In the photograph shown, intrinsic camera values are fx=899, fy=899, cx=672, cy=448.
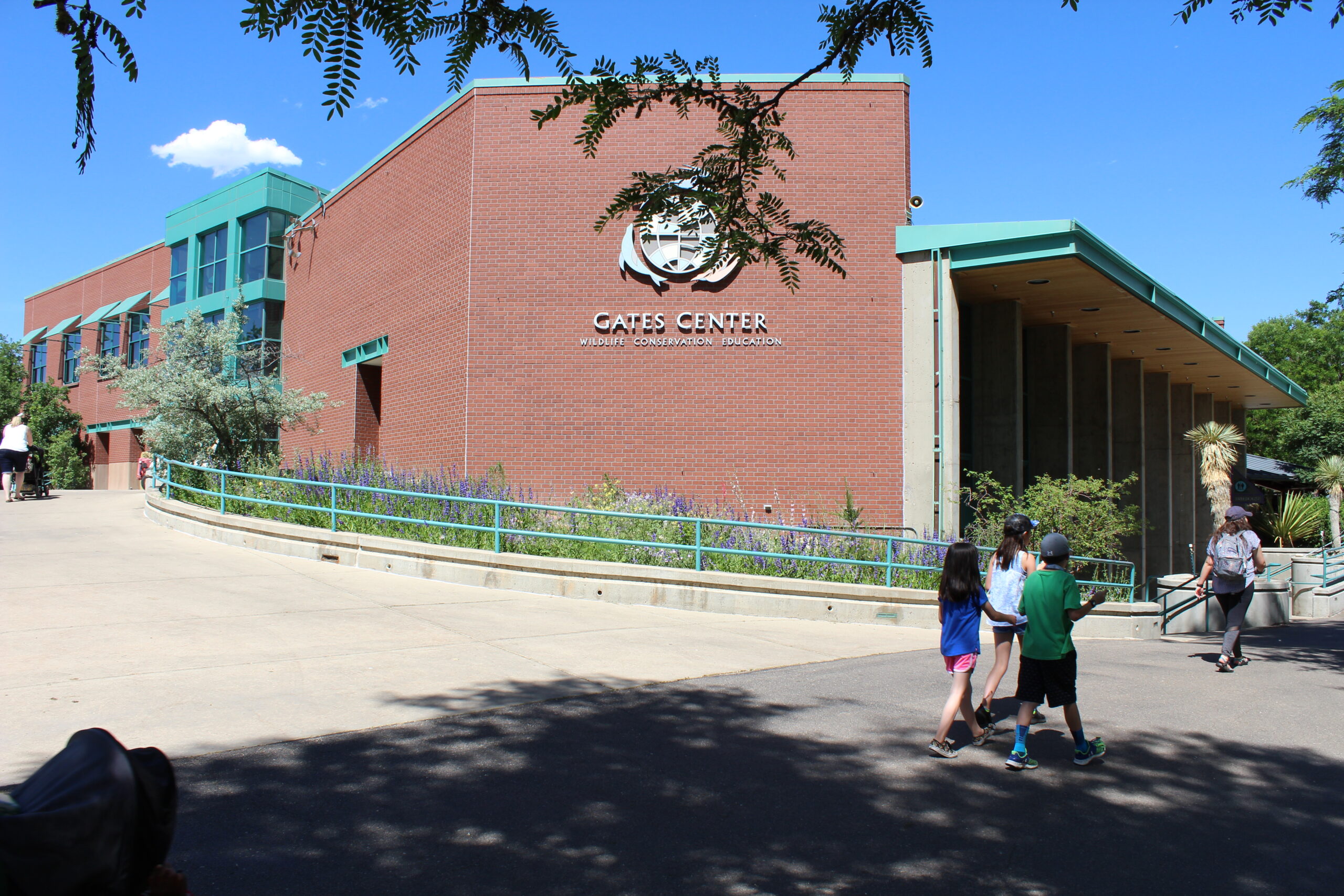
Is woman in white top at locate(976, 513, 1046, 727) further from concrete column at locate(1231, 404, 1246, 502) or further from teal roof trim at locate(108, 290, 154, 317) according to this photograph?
teal roof trim at locate(108, 290, 154, 317)

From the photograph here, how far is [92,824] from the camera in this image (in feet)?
6.59

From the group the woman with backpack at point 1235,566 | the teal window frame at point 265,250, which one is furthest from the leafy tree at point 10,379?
the woman with backpack at point 1235,566

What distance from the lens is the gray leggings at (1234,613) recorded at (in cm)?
929

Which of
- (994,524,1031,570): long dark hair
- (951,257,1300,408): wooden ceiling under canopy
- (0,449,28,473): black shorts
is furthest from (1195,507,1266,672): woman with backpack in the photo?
(0,449,28,473): black shorts

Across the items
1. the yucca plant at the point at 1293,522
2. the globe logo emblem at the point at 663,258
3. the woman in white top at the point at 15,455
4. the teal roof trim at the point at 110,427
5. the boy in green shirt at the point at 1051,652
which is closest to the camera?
the boy in green shirt at the point at 1051,652

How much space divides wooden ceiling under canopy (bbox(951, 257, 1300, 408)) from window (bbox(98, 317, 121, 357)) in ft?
107

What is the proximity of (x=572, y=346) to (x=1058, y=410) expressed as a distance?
13.2 meters

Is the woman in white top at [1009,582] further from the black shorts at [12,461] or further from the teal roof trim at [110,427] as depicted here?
the teal roof trim at [110,427]

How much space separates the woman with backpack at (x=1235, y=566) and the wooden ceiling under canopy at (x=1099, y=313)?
24.2 feet

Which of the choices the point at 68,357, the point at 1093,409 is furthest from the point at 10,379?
the point at 1093,409

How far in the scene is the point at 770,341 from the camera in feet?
55.0

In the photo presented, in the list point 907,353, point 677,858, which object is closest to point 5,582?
point 677,858

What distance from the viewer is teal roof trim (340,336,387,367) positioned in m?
21.1

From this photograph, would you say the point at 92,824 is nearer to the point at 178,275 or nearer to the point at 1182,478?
the point at 178,275
